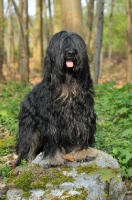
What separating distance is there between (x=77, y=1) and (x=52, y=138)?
18.9 ft

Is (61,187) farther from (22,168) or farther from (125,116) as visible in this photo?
(125,116)

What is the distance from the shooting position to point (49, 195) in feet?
11.7

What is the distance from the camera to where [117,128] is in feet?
19.6

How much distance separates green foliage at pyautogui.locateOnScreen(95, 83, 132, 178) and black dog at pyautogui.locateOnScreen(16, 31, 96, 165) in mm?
467

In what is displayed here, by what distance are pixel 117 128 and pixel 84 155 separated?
192cm

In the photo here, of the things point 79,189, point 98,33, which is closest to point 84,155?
point 79,189

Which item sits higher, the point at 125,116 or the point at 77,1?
the point at 77,1

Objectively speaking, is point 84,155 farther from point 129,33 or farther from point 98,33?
point 129,33

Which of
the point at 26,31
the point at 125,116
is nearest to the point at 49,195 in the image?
the point at 125,116

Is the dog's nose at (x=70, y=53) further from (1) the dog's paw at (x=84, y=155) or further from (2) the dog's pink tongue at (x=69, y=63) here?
(1) the dog's paw at (x=84, y=155)

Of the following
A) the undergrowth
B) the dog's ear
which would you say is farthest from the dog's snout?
the undergrowth

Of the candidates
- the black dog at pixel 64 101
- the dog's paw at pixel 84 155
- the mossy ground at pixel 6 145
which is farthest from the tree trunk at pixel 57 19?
the dog's paw at pixel 84 155

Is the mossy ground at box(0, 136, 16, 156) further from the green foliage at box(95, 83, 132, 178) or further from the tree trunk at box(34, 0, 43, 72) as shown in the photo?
the tree trunk at box(34, 0, 43, 72)

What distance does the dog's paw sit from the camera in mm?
4129
